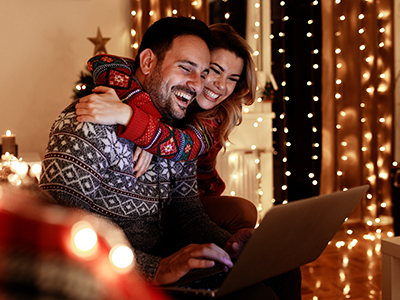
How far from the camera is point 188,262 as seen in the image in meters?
0.83

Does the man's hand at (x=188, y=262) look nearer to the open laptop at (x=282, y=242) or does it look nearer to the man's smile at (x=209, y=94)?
the open laptop at (x=282, y=242)

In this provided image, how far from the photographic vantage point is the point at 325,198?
81 cm

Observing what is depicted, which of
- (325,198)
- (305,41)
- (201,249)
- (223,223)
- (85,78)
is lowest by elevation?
(223,223)

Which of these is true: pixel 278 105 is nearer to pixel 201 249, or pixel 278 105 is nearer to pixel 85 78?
pixel 85 78

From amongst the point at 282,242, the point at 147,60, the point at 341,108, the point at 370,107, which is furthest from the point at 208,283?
the point at 370,107

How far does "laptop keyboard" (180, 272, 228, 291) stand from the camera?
0.85 m

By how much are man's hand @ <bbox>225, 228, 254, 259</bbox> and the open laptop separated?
147mm

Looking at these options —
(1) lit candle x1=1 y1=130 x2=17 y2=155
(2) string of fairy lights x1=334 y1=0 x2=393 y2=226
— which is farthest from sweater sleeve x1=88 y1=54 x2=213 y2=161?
(2) string of fairy lights x1=334 y1=0 x2=393 y2=226

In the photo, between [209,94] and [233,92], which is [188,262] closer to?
[209,94]

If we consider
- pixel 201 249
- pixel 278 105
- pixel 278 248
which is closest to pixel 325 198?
pixel 278 248

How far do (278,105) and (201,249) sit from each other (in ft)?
8.00

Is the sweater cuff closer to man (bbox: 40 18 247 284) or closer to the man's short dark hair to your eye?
man (bbox: 40 18 247 284)

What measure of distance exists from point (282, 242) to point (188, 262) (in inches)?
8.2

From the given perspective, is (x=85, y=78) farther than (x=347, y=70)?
No
